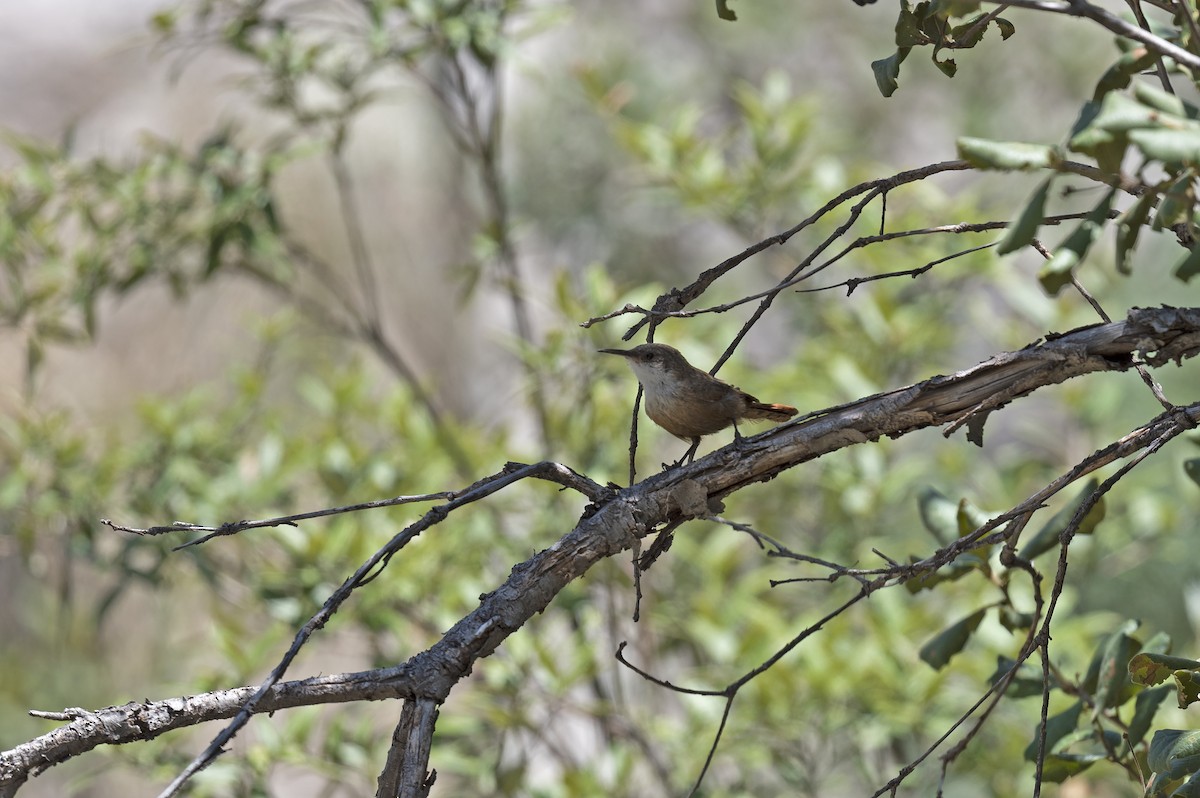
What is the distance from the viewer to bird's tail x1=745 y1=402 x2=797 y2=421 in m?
1.74

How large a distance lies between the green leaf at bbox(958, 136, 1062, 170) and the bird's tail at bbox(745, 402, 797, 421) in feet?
3.07

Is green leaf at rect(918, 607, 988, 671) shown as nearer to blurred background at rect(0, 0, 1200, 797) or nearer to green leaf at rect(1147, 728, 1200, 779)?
green leaf at rect(1147, 728, 1200, 779)

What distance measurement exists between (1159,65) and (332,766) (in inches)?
79.7

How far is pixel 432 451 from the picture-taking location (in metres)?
2.81

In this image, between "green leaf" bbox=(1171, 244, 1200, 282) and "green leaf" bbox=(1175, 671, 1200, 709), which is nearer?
"green leaf" bbox=(1171, 244, 1200, 282)

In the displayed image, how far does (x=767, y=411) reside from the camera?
1761mm

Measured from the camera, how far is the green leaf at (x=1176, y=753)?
1086 millimetres

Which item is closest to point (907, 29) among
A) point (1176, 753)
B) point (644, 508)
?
point (644, 508)

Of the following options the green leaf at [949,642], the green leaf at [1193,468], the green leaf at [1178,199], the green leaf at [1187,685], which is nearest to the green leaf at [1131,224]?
the green leaf at [1178,199]

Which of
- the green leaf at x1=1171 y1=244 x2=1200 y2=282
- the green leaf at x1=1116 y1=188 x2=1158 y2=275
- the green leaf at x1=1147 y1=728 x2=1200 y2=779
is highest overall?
the green leaf at x1=1171 y1=244 x2=1200 y2=282

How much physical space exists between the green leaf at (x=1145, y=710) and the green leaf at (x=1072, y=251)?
735 millimetres

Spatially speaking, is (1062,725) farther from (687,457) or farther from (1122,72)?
(1122,72)

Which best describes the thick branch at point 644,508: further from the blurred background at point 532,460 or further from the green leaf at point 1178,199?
the blurred background at point 532,460

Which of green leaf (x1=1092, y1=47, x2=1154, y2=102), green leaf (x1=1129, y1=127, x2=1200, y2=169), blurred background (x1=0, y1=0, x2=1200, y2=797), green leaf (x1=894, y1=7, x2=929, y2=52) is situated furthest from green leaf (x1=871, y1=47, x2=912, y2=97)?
blurred background (x1=0, y1=0, x2=1200, y2=797)
